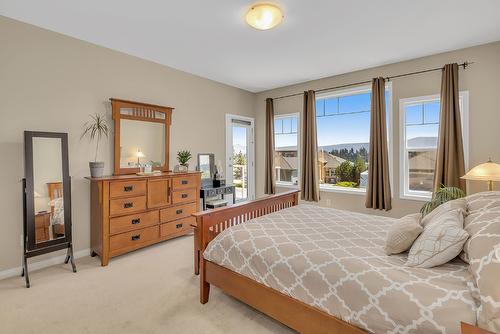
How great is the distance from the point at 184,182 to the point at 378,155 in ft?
10.1

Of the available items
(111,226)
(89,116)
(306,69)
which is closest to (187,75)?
(89,116)

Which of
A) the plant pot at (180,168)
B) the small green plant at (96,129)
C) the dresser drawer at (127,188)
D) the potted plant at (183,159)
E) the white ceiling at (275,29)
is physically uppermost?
the white ceiling at (275,29)

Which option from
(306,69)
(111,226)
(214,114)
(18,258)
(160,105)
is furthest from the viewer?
(214,114)

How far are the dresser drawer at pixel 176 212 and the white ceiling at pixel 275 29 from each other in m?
2.20

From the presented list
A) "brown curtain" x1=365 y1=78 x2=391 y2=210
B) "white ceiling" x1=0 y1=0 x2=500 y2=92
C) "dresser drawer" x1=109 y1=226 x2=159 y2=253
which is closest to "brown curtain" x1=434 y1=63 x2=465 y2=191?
"white ceiling" x1=0 y1=0 x2=500 y2=92

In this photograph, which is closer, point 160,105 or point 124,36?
point 124,36

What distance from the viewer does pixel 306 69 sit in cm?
426

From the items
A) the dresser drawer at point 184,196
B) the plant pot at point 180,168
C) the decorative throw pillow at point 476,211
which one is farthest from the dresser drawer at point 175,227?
the decorative throw pillow at point 476,211

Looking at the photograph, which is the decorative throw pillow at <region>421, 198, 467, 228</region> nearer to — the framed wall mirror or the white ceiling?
the white ceiling

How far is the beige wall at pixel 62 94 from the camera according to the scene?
105 inches

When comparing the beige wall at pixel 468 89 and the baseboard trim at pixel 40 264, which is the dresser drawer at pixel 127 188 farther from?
the beige wall at pixel 468 89

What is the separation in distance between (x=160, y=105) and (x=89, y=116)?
103cm

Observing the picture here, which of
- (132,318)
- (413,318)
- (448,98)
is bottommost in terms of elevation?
(132,318)

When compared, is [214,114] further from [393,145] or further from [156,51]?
[393,145]
